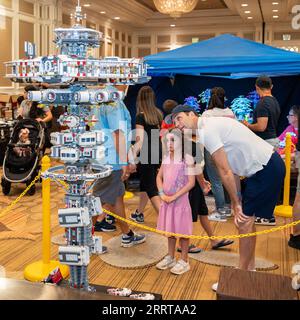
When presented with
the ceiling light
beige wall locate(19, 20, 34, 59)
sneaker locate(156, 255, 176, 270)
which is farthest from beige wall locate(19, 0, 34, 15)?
sneaker locate(156, 255, 176, 270)

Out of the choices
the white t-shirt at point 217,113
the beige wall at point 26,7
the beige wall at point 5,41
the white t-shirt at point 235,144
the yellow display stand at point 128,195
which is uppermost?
the beige wall at point 26,7

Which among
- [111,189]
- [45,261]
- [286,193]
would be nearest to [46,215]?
[45,261]

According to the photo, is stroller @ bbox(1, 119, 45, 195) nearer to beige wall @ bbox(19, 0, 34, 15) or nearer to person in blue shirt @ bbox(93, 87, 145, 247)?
person in blue shirt @ bbox(93, 87, 145, 247)

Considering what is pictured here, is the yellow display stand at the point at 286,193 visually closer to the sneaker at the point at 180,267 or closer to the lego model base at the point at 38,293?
the sneaker at the point at 180,267

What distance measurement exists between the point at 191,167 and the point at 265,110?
63.7 inches


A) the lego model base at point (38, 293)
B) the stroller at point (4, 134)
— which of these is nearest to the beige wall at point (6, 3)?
the stroller at point (4, 134)

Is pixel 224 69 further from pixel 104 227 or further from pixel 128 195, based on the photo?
pixel 104 227

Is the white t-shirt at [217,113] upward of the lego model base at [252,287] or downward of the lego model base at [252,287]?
upward

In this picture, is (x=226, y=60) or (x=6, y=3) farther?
(x=6, y=3)

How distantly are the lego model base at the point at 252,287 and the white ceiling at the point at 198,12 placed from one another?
9748 mm

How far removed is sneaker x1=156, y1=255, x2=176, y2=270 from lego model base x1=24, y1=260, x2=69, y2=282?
27.4 inches

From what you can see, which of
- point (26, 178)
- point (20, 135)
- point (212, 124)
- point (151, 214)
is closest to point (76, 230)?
point (212, 124)

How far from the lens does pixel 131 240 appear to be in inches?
158

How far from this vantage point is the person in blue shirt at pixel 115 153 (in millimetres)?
3576
